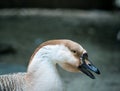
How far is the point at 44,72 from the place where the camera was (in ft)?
13.8

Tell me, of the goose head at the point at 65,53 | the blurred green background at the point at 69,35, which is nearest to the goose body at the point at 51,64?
the goose head at the point at 65,53

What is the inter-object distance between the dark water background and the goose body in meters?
2.61

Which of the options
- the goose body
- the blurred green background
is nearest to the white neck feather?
the goose body

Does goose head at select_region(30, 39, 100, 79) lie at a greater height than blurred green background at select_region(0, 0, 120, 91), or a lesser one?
lesser

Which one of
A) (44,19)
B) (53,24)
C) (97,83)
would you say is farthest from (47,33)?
(97,83)

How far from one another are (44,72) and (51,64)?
100 mm

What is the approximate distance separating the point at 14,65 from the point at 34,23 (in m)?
5.05

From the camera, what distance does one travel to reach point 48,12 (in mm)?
15125

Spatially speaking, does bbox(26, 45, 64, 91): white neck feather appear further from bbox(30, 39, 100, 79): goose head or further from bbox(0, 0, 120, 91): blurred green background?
bbox(0, 0, 120, 91): blurred green background

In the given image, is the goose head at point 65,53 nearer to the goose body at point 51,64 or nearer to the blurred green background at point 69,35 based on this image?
the goose body at point 51,64

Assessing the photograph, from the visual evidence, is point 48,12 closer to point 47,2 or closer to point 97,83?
point 47,2

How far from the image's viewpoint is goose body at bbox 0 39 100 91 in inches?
163

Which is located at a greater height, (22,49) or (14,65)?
(22,49)

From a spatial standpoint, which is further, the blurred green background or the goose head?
the blurred green background
